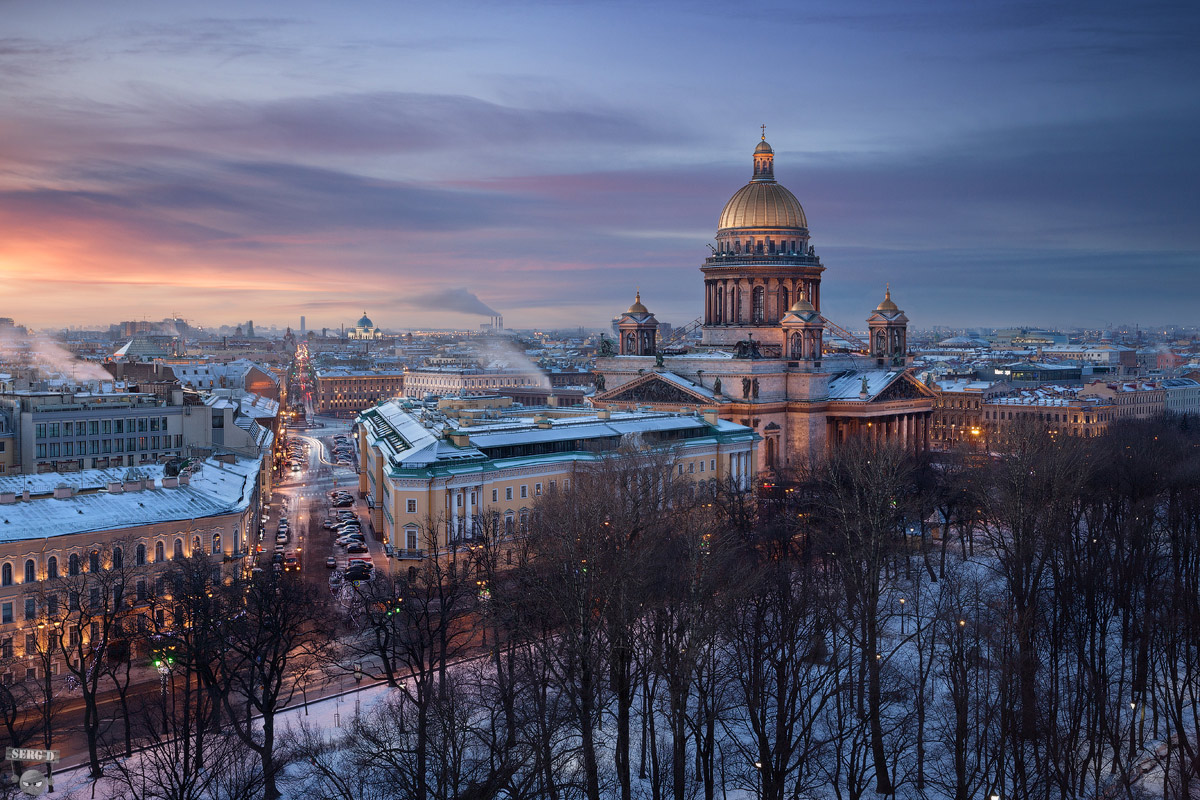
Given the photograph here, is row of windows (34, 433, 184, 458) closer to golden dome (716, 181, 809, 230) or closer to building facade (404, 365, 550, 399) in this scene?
golden dome (716, 181, 809, 230)

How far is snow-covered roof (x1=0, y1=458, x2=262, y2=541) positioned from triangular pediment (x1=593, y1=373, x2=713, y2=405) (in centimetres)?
3894

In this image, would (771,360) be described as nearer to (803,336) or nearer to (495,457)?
(803,336)

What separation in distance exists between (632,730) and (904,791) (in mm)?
8417

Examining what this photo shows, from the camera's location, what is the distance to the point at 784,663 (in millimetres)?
32188

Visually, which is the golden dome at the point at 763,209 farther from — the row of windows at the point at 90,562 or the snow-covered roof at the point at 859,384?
the row of windows at the point at 90,562

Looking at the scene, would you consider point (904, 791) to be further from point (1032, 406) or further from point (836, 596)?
point (1032, 406)

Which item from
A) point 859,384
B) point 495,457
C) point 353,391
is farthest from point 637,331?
point 353,391

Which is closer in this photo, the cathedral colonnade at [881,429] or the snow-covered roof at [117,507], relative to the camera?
the snow-covered roof at [117,507]

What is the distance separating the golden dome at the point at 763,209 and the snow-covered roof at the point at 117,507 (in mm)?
57424

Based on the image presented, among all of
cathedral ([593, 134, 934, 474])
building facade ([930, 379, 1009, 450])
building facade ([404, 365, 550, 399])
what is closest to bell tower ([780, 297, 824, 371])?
cathedral ([593, 134, 934, 474])

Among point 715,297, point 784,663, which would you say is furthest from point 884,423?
point 784,663

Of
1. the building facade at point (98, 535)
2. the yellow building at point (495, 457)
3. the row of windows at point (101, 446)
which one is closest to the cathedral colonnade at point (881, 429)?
the yellow building at point (495, 457)

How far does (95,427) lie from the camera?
215 feet

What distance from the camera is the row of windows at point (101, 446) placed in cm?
6359
